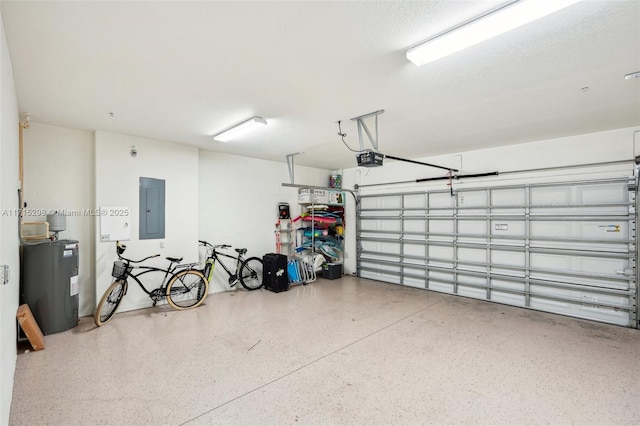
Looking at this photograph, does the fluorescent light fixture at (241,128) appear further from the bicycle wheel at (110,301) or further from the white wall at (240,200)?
the bicycle wheel at (110,301)

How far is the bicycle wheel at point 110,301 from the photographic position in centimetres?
384

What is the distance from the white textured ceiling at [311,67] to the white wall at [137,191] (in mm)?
464

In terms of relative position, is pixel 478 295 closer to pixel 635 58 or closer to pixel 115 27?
pixel 635 58

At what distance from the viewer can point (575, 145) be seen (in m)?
4.34

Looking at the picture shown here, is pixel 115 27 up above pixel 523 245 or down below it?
above

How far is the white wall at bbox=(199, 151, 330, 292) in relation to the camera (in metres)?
5.47

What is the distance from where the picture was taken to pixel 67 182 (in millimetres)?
4082

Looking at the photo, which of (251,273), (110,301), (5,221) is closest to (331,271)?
(251,273)

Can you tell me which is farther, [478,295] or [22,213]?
[478,295]

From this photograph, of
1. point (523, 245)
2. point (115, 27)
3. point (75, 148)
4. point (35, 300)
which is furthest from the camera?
point (523, 245)

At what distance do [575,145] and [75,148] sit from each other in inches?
281

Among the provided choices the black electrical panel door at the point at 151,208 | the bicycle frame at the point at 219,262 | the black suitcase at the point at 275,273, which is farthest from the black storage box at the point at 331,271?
the black electrical panel door at the point at 151,208

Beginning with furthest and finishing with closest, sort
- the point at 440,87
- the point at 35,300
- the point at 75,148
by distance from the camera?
the point at 75,148
the point at 35,300
the point at 440,87

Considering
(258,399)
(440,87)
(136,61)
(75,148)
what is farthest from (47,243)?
(440,87)
